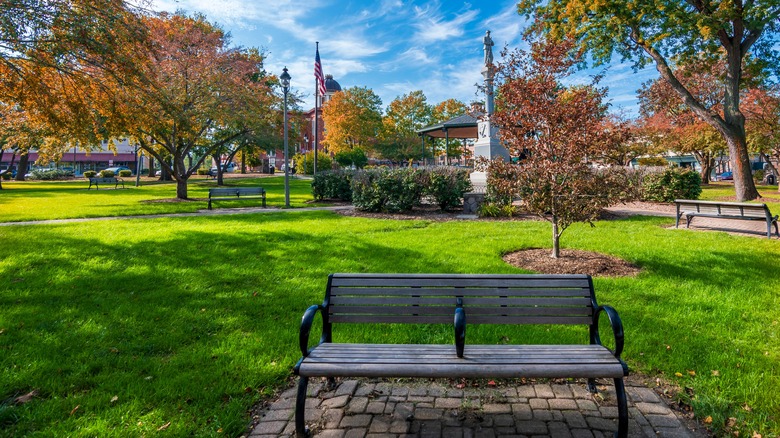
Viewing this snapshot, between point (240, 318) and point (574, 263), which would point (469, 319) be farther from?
point (574, 263)

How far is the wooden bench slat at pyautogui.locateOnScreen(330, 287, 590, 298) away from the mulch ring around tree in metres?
2.85

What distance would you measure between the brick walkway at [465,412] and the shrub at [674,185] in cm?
1573

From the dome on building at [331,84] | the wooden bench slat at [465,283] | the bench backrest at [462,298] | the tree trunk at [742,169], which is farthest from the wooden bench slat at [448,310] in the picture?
the dome on building at [331,84]

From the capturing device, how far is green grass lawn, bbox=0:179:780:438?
2760 millimetres

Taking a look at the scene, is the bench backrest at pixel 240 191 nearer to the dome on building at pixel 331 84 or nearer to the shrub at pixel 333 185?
the shrub at pixel 333 185

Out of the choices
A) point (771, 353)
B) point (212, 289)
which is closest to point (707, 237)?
point (771, 353)

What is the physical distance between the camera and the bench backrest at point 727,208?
865 cm

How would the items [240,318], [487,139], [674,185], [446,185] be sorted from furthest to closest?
[487,139], [674,185], [446,185], [240,318]

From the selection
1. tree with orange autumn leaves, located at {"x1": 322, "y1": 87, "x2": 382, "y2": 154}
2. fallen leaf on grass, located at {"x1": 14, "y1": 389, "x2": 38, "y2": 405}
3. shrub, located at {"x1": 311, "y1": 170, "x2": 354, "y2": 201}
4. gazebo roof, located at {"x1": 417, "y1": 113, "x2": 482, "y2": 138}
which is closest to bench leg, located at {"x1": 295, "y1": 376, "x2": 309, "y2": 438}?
fallen leaf on grass, located at {"x1": 14, "y1": 389, "x2": 38, "y2": 405}

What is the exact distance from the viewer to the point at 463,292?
3084mm

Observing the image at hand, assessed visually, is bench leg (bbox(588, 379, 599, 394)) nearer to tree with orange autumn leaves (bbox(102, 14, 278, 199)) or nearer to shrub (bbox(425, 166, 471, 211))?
shrub (bbox(425, 166, 471, 211))

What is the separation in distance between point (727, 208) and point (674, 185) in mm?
7219

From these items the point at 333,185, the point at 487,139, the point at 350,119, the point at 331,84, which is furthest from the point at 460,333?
the point at 331,84

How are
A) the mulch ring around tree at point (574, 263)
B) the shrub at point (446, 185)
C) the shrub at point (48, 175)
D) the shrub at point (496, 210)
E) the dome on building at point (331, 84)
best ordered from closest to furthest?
the mulch ring around tree at point (574, 263) → the shrub at point (496, 210) → the shrub at point (446, 185) → the shrub at point (48, 175) → the dome on building at point (331, 84)
